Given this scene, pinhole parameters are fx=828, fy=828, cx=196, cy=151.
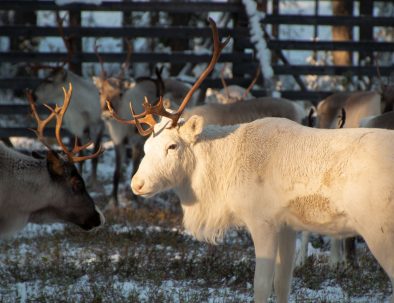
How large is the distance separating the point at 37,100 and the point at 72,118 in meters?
0.59

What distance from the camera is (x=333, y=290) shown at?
246 inches

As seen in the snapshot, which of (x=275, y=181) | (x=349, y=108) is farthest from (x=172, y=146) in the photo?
(x=349, y=108)

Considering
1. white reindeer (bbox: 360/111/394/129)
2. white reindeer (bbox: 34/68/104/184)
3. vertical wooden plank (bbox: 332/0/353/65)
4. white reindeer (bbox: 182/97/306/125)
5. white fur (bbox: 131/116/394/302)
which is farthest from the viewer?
vertical wooden plank (bbox: 332/0/353/65)

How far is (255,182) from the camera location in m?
5.27

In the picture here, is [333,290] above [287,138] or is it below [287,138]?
below

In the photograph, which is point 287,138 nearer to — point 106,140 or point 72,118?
point 72,118

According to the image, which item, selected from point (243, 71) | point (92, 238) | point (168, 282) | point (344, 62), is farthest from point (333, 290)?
point (344, 62)

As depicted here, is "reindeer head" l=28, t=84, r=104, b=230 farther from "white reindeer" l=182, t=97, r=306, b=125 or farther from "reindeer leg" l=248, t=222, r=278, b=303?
"white reindeer" l=182, t=97, r=306, b=125

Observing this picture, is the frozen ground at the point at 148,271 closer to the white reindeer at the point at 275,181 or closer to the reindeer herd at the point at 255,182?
the reindeer herd at the point at 255,182

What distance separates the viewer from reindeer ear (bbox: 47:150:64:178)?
19.6 feet

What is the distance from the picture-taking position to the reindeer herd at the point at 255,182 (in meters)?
4.80

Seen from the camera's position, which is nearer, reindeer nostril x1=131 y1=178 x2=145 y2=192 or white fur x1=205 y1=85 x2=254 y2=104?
reindeer nostril x1=131 y1=178 x2=145 y2=192

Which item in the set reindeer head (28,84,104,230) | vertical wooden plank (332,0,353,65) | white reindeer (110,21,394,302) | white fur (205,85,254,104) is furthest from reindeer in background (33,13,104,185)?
vertical wooden plank (332,0,353,65)

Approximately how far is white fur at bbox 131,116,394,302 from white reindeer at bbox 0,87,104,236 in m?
0.83
